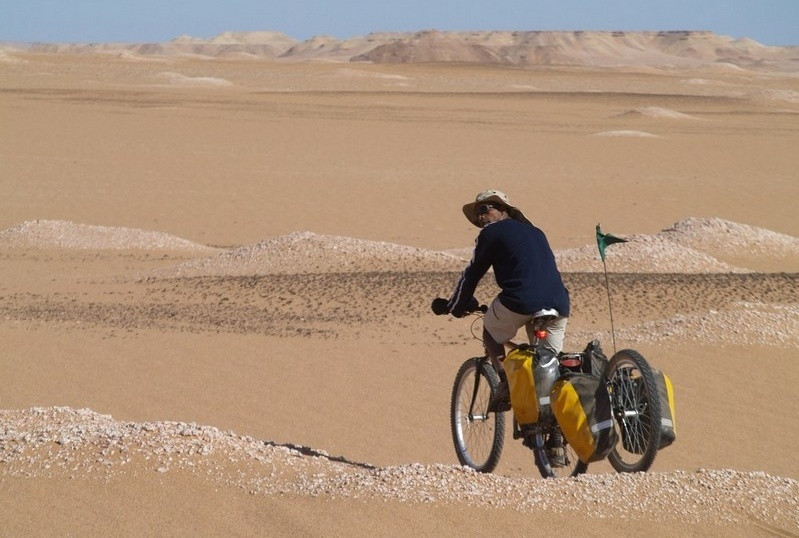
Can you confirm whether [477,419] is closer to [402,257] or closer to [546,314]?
[546,314]

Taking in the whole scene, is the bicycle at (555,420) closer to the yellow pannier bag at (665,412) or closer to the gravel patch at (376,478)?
the yellow pannier bag at (665,412)

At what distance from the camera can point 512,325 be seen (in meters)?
5.95

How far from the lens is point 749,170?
1286 inches

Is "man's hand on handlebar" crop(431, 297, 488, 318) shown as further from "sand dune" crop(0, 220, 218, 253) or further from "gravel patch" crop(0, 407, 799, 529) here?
"sand dune" crop(0, 220, 218, 253)

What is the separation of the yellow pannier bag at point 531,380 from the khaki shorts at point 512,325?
164 mm

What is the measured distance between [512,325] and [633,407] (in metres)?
0.83

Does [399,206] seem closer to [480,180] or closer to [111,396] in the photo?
[480,180]

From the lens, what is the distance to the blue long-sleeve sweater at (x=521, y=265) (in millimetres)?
5727

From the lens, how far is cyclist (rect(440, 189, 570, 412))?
5.73m

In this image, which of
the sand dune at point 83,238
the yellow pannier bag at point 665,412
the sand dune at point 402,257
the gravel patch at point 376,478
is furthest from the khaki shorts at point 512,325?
the sand dune at point 83,238

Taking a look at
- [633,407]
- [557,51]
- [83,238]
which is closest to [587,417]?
[633,407]

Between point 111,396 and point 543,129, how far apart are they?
34.7 meters

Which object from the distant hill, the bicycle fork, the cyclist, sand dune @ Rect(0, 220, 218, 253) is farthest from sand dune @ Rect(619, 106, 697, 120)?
the distant hill

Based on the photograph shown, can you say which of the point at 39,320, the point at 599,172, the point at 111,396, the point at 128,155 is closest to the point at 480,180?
the point at 599,172
